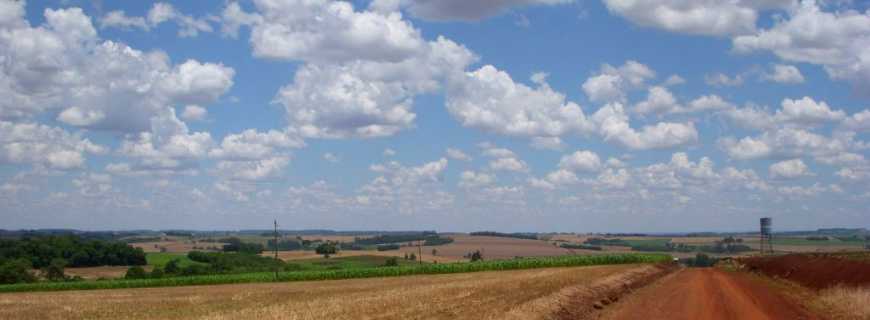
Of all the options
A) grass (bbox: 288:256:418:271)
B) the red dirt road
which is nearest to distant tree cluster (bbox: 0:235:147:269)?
grass (bbox: 288:256:418:271)

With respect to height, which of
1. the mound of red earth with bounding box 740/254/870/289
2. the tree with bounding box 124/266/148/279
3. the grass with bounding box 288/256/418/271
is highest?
the mound of red earth with bounding box 740/254/870/289

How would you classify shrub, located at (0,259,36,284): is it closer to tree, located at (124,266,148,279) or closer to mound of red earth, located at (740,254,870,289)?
tree, located at (124,266,148,279)

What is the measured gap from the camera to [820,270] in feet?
190

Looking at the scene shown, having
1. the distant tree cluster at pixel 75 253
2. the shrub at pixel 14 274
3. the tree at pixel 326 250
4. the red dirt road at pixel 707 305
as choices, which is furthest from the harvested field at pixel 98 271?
the red dirt road at pixel 707 305

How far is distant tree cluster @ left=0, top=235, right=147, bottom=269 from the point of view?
140 meters

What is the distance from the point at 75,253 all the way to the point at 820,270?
120 m

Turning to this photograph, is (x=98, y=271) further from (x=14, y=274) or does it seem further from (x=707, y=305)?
(x=707, y=305)

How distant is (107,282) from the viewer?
88.2 meters

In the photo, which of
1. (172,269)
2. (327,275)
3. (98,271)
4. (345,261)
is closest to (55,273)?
(98,271)

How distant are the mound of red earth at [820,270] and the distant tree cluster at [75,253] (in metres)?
103

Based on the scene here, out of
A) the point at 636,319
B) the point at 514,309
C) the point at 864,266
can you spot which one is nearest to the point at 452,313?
the point at 514,309

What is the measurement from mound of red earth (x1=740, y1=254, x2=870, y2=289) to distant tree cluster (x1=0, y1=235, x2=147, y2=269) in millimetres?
102600

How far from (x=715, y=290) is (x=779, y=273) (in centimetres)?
2999

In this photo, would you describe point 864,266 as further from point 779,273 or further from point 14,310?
point 14,310
